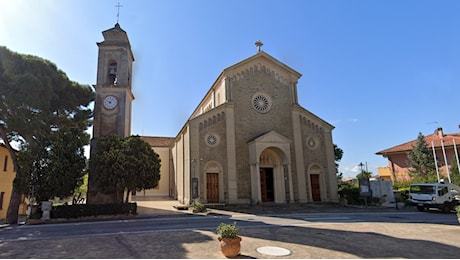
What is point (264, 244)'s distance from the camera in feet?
28.5

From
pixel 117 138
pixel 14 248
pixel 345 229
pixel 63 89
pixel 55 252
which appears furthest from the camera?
pixel 117 138

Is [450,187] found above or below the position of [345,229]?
above

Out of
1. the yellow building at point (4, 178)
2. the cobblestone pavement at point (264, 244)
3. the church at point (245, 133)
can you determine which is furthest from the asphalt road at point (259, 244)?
the yellow building at point (4, 178)

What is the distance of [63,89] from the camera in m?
17.5

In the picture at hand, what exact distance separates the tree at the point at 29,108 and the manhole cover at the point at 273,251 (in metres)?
14.0

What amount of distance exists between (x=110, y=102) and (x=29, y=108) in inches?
268

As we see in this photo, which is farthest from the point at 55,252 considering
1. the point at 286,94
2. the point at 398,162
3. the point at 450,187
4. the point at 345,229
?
the point at 398,162

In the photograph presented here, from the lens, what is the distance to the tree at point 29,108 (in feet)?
48.8

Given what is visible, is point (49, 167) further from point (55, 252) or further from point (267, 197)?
point (267, 197)

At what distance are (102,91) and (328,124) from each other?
21596mm

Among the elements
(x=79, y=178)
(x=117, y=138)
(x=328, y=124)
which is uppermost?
(x=328, y=124)

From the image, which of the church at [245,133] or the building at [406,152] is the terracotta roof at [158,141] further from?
the building at [406,152]

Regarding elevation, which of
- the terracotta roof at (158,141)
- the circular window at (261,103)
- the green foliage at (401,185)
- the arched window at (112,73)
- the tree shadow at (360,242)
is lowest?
the tree shadow at (360,242)

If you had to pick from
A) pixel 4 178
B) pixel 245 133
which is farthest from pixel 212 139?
pixel 4 178
